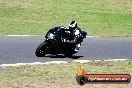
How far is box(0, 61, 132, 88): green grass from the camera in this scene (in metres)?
13.1

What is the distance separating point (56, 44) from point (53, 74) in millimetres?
3858

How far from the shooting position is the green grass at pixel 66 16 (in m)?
29.7

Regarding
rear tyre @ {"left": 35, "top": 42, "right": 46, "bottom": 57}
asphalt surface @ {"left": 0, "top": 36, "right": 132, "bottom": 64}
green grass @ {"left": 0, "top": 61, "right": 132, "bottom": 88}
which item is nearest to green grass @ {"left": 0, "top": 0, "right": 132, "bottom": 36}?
asphalt surface @ {"left": 0, "top": 36, "right": 132, "bottom": 64}

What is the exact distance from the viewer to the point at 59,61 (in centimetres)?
1756

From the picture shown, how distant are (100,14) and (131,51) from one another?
52.5 ft

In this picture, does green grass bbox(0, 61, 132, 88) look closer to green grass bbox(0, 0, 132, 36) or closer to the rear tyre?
the rear tyre

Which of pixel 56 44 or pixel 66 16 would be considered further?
pixel 66 16

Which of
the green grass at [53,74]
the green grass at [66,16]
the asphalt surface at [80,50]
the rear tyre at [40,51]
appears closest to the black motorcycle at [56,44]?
the rear tyre at [40,51]

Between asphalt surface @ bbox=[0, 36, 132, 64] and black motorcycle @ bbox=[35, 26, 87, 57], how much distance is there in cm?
26

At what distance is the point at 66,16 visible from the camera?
3606cm

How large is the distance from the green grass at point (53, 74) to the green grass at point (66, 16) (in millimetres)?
11101

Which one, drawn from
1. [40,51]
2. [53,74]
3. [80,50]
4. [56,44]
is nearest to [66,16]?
[80,50]

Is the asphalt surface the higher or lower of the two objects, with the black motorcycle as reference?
lower

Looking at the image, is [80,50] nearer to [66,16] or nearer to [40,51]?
[40,51]
